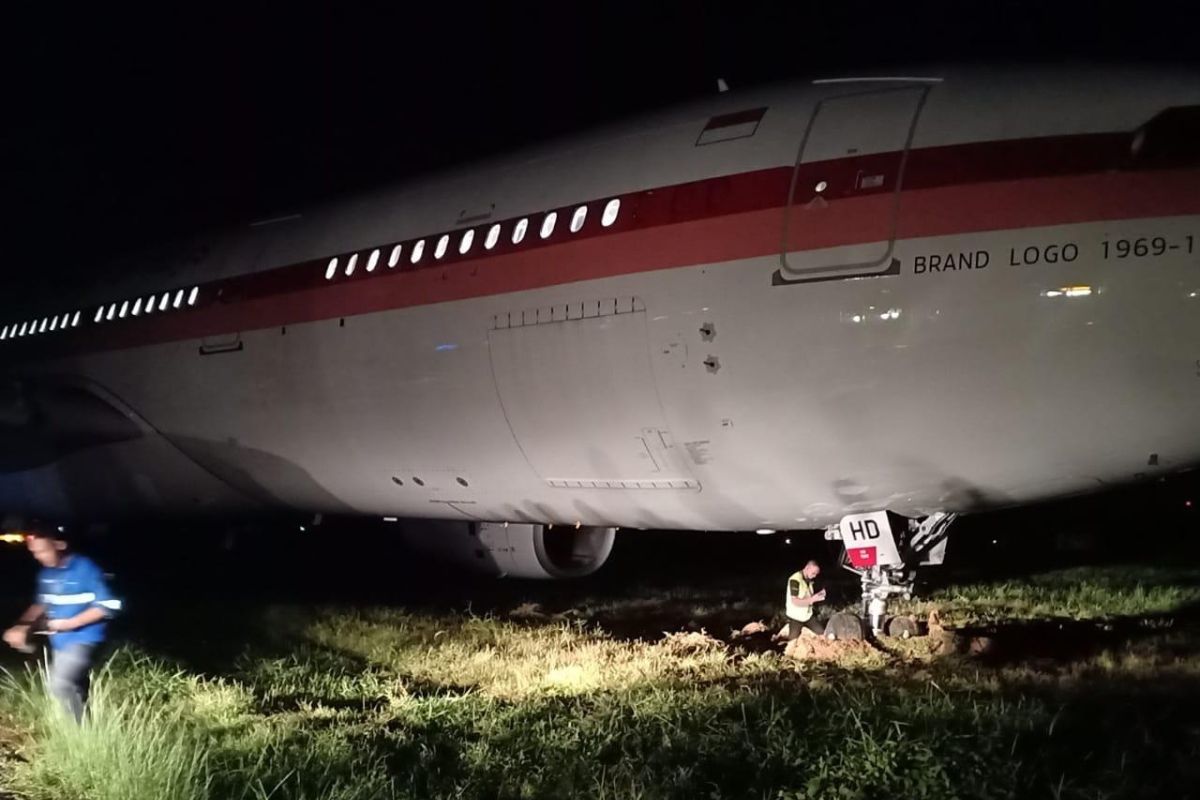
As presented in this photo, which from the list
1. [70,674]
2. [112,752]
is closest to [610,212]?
[70,674]

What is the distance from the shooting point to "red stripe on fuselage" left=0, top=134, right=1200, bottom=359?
6.36 metres

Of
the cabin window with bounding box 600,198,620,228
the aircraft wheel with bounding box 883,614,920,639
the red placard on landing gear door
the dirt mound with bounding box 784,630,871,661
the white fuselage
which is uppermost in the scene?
the cabin window with bounding box 600,198,620,228

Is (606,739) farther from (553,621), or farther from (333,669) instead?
(553,621)

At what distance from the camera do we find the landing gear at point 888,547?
25.9 feet

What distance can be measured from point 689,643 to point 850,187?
4044mm

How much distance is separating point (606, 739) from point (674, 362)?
2429 millimetres

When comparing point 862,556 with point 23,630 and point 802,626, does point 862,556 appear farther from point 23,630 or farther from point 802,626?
point 23,630

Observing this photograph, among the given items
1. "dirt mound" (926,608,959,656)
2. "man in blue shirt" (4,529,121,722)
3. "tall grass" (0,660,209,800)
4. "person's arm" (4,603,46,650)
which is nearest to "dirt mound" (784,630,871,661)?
"dirt mound" (926,608,959,656)

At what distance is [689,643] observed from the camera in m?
9.38

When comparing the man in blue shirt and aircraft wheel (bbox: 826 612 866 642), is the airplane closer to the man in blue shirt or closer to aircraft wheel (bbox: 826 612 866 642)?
aircraft wheel (bbox: 826 612 866 642)

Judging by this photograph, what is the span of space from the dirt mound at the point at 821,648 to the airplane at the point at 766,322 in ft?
1.32

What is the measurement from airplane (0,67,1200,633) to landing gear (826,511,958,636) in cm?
2

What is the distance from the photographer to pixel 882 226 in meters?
6.86

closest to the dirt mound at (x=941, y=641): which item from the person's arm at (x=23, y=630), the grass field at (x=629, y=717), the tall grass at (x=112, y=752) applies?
the grass field at (x=629, y=717)
